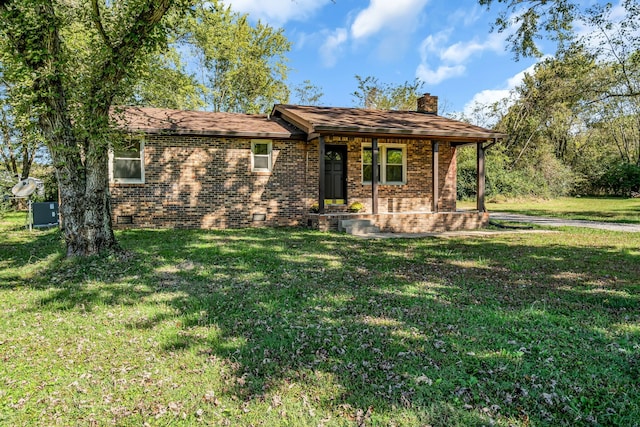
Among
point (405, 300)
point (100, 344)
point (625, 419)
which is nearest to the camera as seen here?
point (625, 419)

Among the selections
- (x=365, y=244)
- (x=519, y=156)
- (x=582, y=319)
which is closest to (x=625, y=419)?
(x=582, y=319)

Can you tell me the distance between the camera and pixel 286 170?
43.0 feet

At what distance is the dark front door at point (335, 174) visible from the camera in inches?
540

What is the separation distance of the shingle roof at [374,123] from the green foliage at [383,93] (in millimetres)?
14738

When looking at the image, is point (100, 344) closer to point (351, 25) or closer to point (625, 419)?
point (625, 419)

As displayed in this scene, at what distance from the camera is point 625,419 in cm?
261

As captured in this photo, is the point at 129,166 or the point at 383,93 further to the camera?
the point at 383,93

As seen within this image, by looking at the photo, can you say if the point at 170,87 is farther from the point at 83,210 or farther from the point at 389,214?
the point at 83,210

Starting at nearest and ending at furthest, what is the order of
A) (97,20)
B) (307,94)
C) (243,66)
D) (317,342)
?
(317,342) → (97,20) → (243,66) → (307,94)

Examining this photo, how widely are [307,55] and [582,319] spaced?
→ 29394mm

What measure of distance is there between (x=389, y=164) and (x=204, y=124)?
631 cm

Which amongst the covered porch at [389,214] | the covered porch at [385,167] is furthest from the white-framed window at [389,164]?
the covered porch at [389,214]

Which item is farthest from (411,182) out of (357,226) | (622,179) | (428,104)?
(622,179)

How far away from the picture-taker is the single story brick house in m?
12.0
